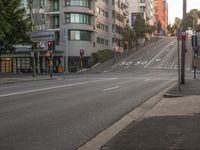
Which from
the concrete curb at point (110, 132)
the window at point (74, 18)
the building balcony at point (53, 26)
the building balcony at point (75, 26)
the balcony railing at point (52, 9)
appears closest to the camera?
the concrete curb at point (110, 132)

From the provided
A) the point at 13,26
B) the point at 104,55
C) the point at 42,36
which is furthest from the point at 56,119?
the point at 104,55

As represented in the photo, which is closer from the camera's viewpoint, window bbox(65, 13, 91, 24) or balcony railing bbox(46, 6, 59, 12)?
window bbox(65, 13, 91, 24)

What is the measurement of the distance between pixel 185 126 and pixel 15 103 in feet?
27.8

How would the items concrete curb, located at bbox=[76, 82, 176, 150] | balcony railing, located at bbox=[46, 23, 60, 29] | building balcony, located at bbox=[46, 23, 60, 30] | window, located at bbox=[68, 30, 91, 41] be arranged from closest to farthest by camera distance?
concrete curb, located at bbox=[76, 82, 176, 150] < window, located at bbox=[68, 30, 91, 41] < building balcony, located at bbox=[46, 23, 60, 30] < balcony railing, located at bbox=[46, 23, 60, 29]

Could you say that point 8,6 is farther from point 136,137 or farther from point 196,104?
point 136,137

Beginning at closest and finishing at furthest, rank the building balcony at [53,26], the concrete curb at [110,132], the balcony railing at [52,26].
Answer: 1. the concrete curb at [110,132]
2. the building balcony at [53,26]
3. the balcony railing at [52,26]

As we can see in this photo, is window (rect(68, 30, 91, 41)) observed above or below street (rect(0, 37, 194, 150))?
above

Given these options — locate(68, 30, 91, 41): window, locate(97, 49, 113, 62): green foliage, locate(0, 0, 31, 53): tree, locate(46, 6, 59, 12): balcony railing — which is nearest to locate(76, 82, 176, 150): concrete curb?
locate(0, 0, 31, 53): tree

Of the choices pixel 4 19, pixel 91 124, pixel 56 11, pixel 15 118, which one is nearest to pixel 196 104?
pixel 91 124

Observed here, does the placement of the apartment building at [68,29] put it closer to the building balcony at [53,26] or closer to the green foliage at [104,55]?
the building balcony at [53,26]

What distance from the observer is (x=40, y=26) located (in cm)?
9112

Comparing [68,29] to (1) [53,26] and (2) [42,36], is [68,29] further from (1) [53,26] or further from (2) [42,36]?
(2) [42,36]

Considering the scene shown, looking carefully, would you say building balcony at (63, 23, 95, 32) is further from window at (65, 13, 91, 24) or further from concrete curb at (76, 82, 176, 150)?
concrete curb at (76, 82, 176, 150)

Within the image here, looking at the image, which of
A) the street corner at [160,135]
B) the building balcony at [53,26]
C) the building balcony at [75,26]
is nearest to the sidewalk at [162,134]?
Result: the street corner at [160,135]
